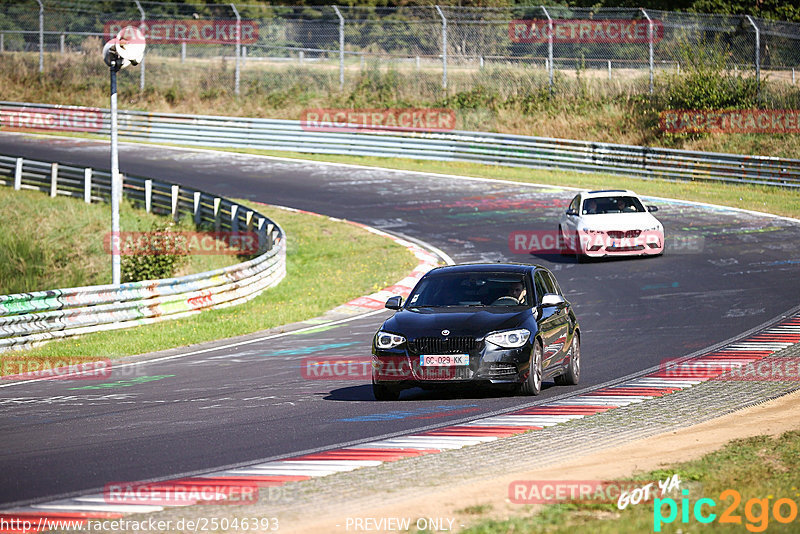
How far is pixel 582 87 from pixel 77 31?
2249cm

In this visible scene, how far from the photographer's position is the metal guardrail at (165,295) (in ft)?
55.6

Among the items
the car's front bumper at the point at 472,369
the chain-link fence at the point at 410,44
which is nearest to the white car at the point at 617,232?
the car's front bumper at the point at 472,369

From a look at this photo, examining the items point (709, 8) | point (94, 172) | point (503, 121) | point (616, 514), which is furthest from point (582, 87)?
point (616, 514)

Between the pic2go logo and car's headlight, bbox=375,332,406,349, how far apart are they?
15.4ft

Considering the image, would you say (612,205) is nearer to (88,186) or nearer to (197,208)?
(197,208)

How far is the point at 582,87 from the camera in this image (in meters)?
43.9

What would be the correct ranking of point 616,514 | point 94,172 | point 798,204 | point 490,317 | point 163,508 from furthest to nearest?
point 94,172, point 798,204, point 490,317, point 163,508, point 616,514

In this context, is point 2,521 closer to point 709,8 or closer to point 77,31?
point 77,31

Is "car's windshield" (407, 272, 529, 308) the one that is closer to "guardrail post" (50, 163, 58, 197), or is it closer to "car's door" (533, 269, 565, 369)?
"car's door" (533, 269, 565, 369)

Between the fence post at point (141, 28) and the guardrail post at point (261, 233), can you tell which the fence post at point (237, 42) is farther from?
the guardrail post at point (261, 233)

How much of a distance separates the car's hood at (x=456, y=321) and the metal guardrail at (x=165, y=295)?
25.2 feet

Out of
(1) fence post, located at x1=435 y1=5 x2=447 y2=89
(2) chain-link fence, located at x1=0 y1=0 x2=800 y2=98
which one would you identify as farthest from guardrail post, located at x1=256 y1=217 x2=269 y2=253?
(1) fence post, located at x1=435 y1=5 x2=447 y2=89

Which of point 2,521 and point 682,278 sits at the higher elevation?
point 2,521

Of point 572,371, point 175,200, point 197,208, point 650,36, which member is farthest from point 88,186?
point 572,371
